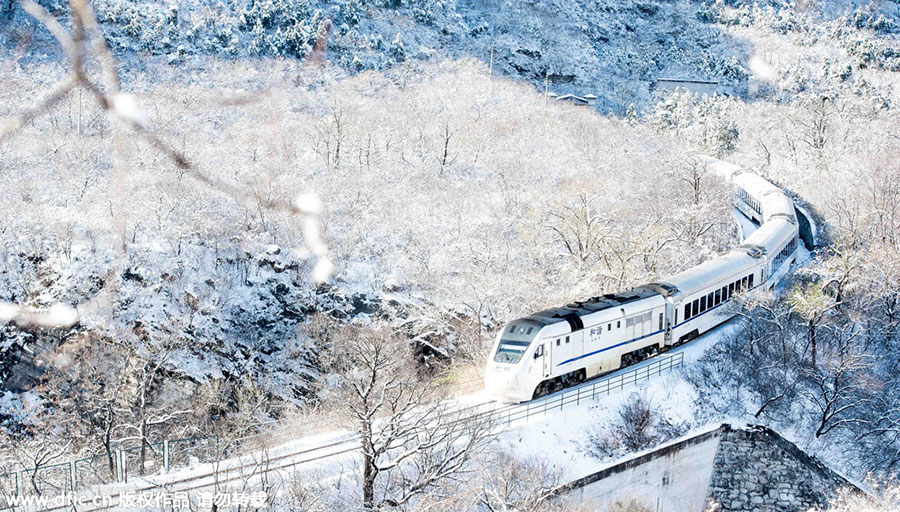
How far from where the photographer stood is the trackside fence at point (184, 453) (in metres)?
15.8

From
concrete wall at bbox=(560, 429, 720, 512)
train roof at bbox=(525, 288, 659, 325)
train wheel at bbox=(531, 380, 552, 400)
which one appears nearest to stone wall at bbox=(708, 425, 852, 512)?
concrete wall at bbox=(560, 429, 720, 512)

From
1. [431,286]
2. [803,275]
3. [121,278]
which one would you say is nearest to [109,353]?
[121,278]

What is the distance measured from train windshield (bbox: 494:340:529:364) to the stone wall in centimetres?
671

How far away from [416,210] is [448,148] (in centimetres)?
810

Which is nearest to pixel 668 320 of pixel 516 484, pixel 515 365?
pixel 515 365

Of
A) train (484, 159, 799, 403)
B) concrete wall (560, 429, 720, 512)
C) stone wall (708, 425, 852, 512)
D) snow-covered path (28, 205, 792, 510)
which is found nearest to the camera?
snow-covered path (28, 205, 792, 510)

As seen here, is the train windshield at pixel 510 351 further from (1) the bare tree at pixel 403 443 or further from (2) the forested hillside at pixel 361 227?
(2) the forested hillside at pixel 361 227

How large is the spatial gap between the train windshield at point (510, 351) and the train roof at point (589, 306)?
0.84 metres

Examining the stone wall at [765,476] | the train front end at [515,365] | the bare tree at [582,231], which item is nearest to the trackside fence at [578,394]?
the train front end at [515,365]

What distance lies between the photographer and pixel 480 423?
1853 cm

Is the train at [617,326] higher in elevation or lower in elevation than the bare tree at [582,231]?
higher

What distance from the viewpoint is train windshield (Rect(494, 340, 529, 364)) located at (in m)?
21.0

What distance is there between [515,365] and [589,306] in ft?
10.8

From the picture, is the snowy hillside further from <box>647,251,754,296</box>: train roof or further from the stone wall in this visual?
the stone wall
